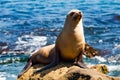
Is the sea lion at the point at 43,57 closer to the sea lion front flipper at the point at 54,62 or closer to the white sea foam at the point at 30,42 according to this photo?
the sea lion front flipper at the point at 54,62

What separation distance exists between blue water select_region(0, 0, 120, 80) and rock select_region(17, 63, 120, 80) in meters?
2.89

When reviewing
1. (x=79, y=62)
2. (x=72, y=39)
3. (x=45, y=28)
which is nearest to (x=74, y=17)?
(x=72, y=39)

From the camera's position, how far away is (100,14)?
23.4 m

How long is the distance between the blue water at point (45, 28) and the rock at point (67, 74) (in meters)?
2.89

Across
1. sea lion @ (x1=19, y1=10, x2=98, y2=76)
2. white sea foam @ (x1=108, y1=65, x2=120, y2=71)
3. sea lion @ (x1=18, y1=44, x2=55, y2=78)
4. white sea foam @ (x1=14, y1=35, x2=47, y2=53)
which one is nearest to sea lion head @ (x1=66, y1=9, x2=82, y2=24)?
sea lion @ (x1=19, y1=10, x2=98, y2=76)

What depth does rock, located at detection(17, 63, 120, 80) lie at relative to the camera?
23.2ft

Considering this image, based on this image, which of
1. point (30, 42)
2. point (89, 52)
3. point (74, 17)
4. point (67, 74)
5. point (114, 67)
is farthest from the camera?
point (30, 42)

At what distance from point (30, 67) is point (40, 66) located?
9.1 inches

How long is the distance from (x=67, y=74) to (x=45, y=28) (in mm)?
11870

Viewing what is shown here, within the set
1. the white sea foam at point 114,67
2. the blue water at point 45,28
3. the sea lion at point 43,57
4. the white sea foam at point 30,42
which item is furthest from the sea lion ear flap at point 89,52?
the sea lion at point 43,57

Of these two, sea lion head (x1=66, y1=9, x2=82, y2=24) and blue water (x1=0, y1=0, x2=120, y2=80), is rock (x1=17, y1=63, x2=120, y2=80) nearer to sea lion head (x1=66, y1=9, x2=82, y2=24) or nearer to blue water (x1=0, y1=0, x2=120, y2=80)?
sea lion head (x1=66, y1=9, x2=82, y2=24)

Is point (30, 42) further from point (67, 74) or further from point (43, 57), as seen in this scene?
point (67, 74)

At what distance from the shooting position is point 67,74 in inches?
288

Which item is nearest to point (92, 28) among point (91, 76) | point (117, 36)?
point (117, 36)
